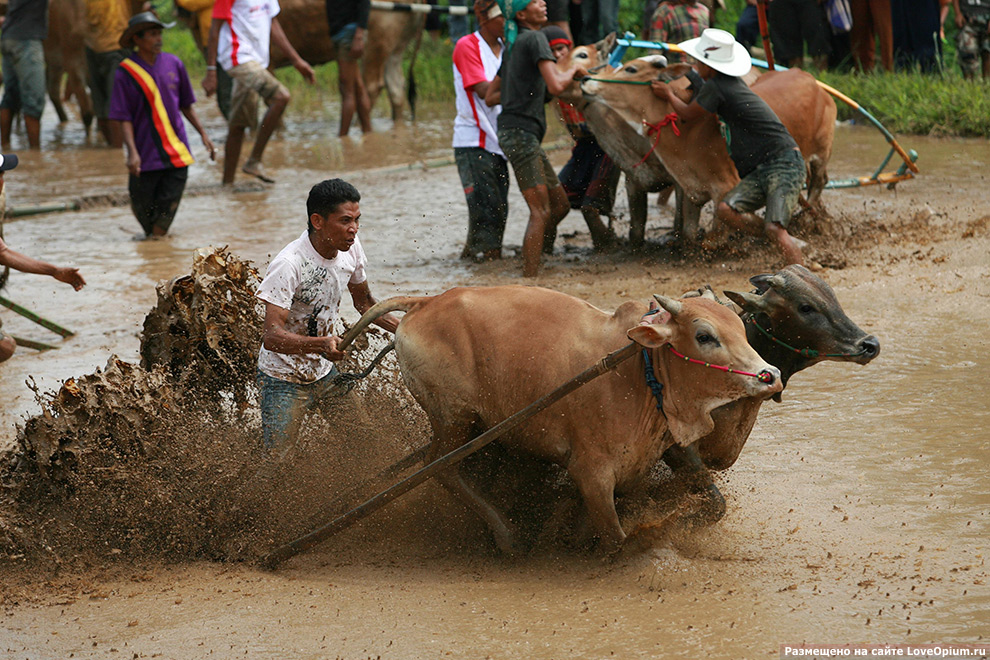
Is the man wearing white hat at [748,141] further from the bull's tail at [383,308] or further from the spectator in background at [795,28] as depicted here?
the spectator in background at [795,28]

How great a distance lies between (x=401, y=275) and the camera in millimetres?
8062

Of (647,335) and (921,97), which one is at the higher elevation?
(647,335)

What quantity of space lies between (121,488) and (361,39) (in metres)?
8.87

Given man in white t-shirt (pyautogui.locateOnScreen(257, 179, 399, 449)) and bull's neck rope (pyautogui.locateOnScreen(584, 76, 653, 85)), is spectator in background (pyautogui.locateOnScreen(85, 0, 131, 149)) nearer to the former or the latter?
bull's neck rope (pyautogui.locateOnScreen(584, 76, 653, 85))

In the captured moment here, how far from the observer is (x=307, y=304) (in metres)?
4.68

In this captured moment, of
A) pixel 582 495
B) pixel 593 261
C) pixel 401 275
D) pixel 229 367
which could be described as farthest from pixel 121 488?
pixel 593 261

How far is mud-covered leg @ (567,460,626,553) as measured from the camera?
4043 mm

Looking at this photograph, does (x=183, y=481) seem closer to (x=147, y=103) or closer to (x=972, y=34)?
(x=147, y=103)

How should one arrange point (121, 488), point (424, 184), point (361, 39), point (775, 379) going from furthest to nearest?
point (361, 39) < point (424, 184) < point (121, 488) < point (775, 379)

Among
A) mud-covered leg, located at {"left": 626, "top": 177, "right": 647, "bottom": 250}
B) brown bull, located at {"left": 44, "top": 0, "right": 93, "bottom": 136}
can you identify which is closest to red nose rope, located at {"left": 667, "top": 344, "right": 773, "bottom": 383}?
mud-covered leg, located at {"left": 626, "top": 177, "right": 647, "bottom": 250}

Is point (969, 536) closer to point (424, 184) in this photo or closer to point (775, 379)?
point (775, 379)

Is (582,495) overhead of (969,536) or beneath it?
overhead

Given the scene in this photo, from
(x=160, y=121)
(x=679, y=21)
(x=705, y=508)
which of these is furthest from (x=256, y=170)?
(x=705, y=508)

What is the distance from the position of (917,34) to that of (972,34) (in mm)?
716
